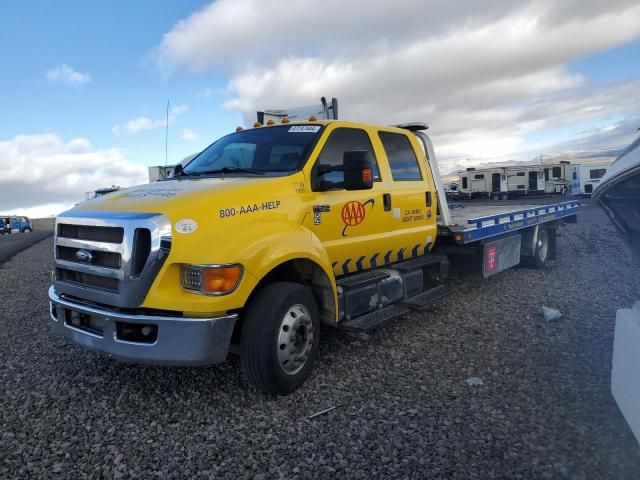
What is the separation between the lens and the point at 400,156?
5.48 metres

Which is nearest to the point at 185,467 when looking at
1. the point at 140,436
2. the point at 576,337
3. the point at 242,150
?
the point at 140,436

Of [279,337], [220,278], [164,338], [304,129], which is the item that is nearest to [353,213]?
[304,129]

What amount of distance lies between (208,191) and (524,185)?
3320 centimetres

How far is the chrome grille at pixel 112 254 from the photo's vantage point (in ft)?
10.4

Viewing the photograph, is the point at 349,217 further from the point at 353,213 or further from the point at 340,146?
the point at 340,146

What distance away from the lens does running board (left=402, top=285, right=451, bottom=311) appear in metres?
5.03

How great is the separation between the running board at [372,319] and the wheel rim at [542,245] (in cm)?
456

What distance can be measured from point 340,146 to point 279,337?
2.06 m

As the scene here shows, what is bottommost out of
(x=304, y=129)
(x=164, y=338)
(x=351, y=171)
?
(x=164, y=338)

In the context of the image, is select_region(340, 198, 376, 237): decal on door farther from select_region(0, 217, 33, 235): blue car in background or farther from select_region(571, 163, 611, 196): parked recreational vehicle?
select_region(0, 217, 33, 235): blue car in background

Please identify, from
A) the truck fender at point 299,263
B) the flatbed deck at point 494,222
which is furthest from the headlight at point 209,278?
the flatbed deck at point 494,222

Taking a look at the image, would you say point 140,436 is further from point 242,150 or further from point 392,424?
point 242,150

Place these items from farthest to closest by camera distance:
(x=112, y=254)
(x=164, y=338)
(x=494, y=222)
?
(x=494, y=222), (x=112, y=254), (x=164, y=338)

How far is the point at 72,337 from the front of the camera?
367 centimetres
